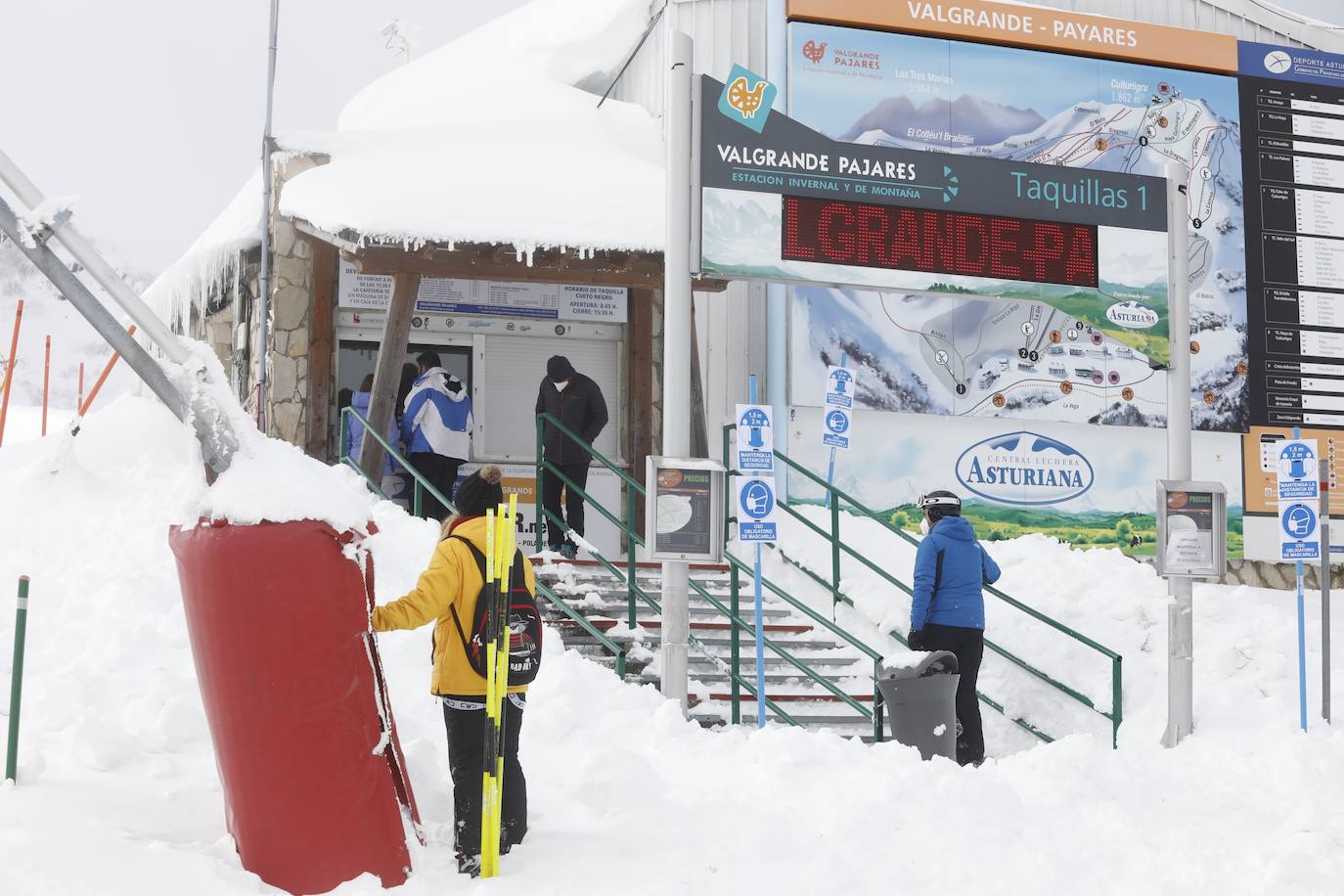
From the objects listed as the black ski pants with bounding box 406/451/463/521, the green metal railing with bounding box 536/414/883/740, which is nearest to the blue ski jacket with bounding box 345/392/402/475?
the black ski pants with bounding box 406/451/463/521

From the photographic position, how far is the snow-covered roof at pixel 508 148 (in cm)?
1073

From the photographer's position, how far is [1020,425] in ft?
48.1

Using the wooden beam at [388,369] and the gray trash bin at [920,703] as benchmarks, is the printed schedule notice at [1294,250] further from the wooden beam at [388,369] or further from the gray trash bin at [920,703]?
the gray trash bin at [920,703]

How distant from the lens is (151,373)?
488 centimetres

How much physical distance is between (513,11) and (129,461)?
8.11 meters

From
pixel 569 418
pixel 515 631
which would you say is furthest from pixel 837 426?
pixel 515 631

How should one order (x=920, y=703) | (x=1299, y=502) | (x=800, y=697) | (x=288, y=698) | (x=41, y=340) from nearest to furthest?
(x=288, y=698)
(x=920, y=703)
(x=800, y=697)
(x=1299, y=502)
(x=41, y=340)

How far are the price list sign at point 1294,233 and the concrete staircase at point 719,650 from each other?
801cm

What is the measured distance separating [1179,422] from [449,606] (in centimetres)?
587

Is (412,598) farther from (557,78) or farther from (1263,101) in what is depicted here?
(1263,101)

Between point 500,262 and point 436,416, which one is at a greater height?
point 500,262

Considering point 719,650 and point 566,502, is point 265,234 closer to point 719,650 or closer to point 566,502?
point 566,502

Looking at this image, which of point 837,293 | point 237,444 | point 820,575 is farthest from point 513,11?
point 237,444

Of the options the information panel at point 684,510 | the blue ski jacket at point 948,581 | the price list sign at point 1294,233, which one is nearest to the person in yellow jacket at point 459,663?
the information panel at point 684,510
